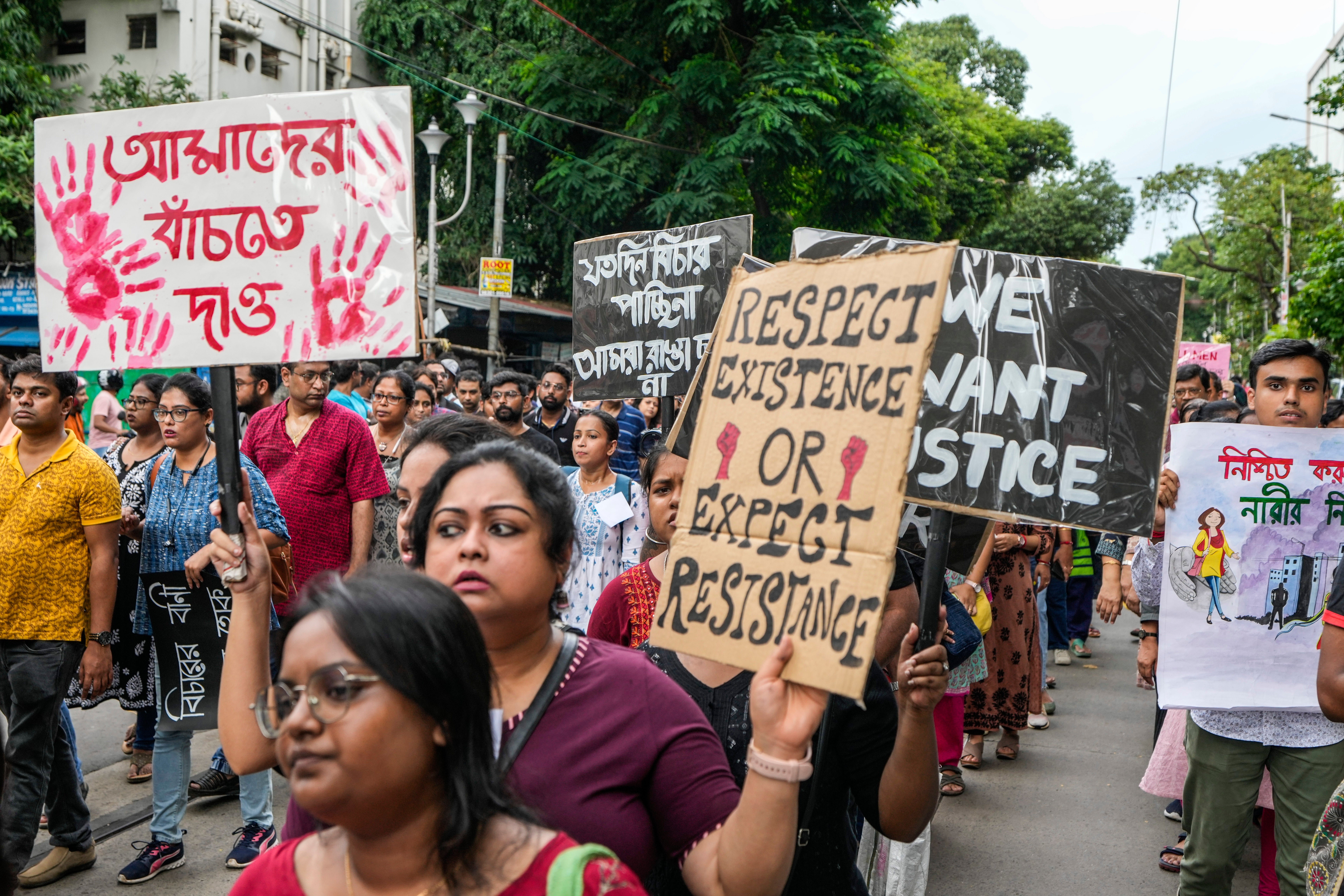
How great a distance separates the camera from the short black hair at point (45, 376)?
14.9ft

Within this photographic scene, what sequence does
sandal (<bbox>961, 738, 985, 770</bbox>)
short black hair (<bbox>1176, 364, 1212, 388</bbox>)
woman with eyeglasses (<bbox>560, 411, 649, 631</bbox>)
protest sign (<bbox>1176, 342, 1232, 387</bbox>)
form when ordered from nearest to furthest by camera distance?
woman with eyeglasses (<bbox>560, 411, 649, 631</bbox>) → sandal (<bbox>961, 738, 985, 770</bbox>) → short black hair (<bbox>1176, 364, 1212, 388</bbox>) → protest sign (<bbox>1176, 342, 1232, 387</bbox>)

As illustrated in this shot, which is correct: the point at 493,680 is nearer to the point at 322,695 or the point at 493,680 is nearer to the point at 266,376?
the point at 322,695

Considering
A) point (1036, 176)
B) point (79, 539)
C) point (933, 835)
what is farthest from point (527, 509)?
point (1036, 176)

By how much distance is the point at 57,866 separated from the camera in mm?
4602

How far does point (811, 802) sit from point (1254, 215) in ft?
113

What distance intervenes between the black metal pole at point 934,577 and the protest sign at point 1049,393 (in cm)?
7

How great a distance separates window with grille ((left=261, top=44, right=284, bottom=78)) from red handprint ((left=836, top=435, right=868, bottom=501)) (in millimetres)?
27811

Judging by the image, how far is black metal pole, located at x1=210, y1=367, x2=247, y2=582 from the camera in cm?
255

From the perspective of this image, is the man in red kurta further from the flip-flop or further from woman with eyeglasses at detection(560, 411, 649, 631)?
the flip-flop

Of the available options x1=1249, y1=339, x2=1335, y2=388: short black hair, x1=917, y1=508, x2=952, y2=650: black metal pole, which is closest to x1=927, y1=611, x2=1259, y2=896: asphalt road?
x1=1249, y1=339, x2=1335, y2=388: short black hair

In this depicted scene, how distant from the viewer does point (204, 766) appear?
6.04 meters

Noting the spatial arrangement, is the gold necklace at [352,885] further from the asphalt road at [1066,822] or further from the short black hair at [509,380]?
the short black hair at [509,380]

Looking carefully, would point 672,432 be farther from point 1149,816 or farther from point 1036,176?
point 1036,176

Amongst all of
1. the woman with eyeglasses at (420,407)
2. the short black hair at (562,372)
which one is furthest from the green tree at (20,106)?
the short black hair at (562,372)
